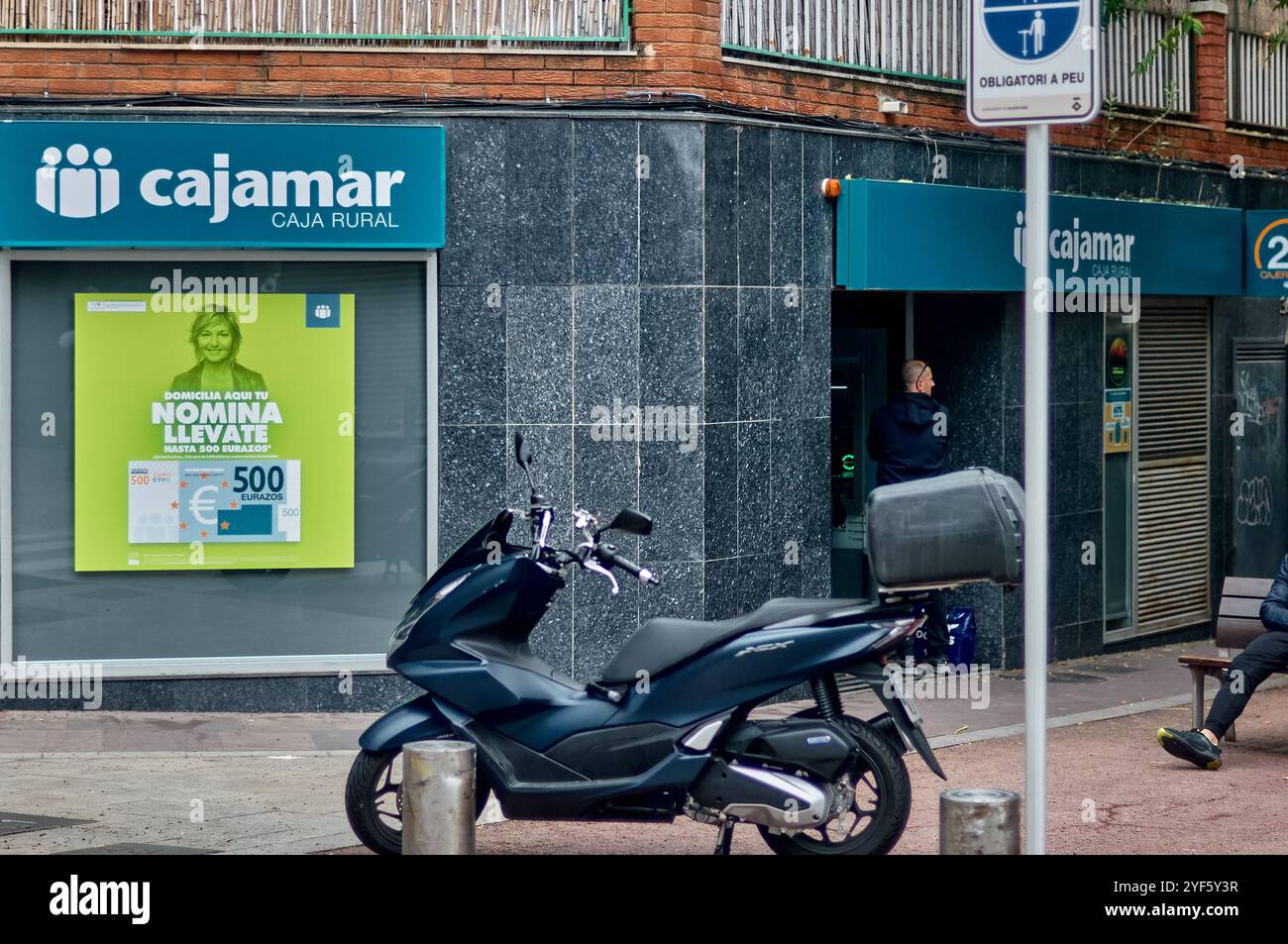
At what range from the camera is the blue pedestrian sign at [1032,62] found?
5.12 m

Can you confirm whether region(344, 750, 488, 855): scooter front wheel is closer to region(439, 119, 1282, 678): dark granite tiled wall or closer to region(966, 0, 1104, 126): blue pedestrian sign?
region(966, 0, 1104, 126): blue pedestrian sign

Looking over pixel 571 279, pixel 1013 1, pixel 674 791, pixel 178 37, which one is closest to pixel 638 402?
pixel 571 279

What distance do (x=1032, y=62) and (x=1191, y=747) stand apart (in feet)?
15.3

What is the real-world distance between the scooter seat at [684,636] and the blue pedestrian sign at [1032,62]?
6.59 feet

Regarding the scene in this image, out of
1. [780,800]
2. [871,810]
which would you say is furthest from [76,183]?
[871,810]

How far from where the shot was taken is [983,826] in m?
5.19

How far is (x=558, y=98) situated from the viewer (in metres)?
10.2

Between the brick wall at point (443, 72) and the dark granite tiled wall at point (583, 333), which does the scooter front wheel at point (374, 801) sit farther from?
the brick wall at point (443, 72)

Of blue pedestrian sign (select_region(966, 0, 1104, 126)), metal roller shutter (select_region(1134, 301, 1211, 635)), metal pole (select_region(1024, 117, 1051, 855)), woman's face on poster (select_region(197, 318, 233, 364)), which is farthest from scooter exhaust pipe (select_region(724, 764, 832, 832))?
metal roller shutter (select_region(1134, 301, 1211, 635))

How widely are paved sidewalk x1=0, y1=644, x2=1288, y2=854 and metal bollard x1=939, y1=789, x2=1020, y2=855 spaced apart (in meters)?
1.91

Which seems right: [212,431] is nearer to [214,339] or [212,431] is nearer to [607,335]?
[214,339]

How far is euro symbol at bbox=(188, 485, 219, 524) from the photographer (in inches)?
395

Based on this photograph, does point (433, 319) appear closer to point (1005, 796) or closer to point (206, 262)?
point (206, 262)

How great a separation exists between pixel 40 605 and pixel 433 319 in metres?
2.77
